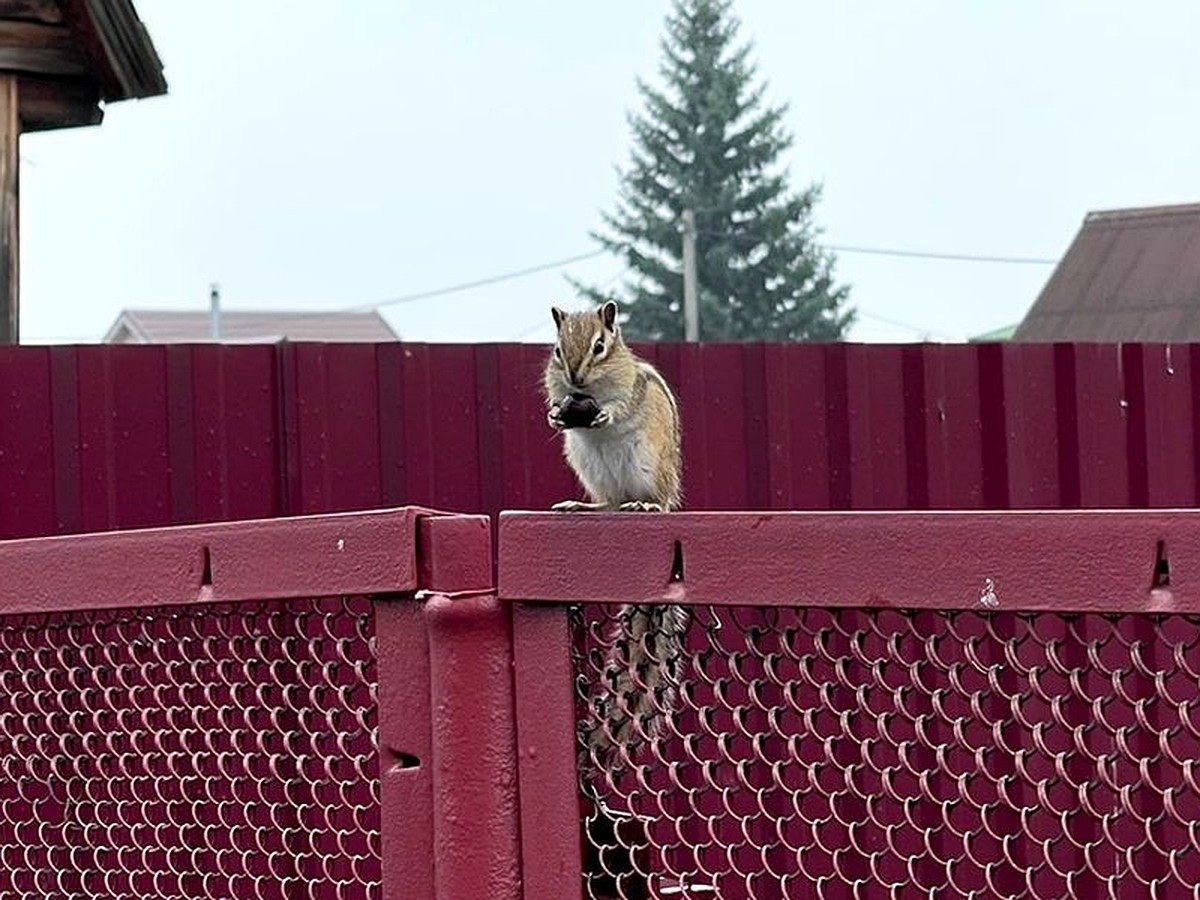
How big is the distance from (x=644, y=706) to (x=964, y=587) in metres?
0.47

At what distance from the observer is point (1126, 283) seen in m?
24.2

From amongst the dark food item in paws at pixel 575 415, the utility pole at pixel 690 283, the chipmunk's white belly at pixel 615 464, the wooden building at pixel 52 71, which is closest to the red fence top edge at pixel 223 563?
the dark food item in paws at pixel 575 415

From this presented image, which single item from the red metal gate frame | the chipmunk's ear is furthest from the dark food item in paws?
the chipmunk's ear

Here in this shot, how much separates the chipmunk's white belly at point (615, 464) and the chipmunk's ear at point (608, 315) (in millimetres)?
253

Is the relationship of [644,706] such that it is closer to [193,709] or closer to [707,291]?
[193,709]

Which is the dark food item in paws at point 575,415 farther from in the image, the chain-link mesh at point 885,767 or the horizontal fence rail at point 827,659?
the horizontal fence rail at point 827,659

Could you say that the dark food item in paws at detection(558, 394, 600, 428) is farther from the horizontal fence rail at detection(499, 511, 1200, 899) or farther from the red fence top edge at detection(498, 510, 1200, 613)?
the red fence top edge at detection(498, 510, 1200, 613)

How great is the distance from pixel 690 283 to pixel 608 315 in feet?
148

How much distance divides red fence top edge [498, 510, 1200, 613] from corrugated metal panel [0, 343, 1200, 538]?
411 centimetres

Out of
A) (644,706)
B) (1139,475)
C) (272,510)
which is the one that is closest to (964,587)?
(644,706)

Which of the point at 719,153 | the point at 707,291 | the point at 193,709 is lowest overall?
the point at 193,709

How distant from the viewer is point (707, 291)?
182ft

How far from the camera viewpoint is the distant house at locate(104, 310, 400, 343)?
58531 mm

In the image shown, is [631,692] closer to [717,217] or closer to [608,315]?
[608,315]
